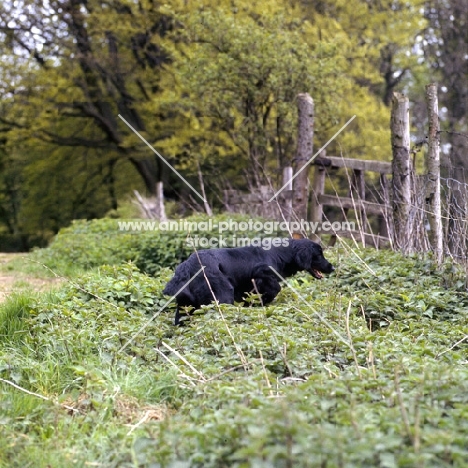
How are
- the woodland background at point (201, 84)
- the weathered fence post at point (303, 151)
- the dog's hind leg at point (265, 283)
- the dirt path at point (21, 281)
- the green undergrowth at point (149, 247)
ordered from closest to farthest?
the dog's hind leg at point (265, 283)
the dirt path at point (21, 281)
the green undergrowth at point (149, 247)
the weathered fence post at point (303, 151)
the woodland background at point (201, 84)

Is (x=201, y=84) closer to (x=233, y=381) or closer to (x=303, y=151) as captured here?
(x=303, y=151)

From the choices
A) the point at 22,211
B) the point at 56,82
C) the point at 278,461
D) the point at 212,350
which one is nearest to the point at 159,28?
the point at 56,82

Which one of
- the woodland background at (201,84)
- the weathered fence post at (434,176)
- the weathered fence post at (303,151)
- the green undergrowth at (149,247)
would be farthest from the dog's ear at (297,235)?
the woodland background at (201,84)

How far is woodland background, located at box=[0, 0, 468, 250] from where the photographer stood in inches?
561

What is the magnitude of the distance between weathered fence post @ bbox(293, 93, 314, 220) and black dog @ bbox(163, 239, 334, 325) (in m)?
4.06

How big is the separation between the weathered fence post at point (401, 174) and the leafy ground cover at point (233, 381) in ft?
4.34

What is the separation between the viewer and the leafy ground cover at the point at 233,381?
2824 mm

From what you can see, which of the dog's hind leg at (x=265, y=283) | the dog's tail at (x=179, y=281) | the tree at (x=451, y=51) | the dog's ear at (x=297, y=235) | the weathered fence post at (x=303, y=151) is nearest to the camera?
the dog's tail at (x=179, y=281)

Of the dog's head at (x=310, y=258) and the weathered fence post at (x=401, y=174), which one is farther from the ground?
A: the weathered fence post at (x=401, y=174)

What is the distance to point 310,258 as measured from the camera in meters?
6.84

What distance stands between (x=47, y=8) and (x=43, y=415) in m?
19.5

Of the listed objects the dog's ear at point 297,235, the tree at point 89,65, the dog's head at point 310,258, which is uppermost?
the tree at point 89,65

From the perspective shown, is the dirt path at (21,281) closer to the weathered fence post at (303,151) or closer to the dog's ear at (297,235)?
the dog's ear at (297,235)

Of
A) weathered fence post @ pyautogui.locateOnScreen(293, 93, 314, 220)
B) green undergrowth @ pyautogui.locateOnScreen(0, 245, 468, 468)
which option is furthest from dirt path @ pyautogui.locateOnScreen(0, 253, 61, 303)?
weathered fence post @ pyautogui.locateOnScreen(293, 93, 314, 220)
